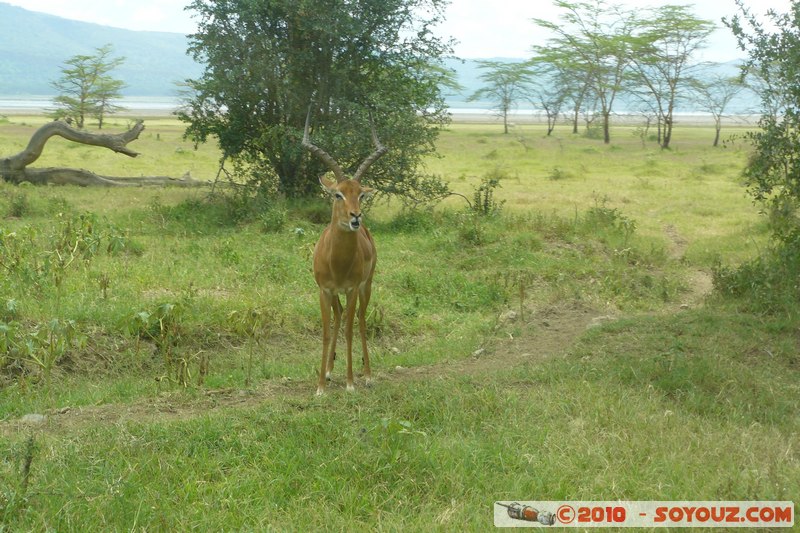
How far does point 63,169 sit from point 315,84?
19.9 ft

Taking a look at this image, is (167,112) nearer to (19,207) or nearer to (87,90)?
(87,90)

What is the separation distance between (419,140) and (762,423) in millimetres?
8832

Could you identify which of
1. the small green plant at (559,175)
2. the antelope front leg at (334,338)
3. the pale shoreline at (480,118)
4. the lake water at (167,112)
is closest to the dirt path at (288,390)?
the antelope front leg at (334,338)

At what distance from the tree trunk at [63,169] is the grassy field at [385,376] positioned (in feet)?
7.15

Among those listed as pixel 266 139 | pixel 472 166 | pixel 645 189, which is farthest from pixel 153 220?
pixel 472 166

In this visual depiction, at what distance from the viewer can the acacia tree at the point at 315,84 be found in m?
13.0

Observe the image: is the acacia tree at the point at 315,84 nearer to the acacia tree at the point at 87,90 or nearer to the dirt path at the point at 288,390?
the dirt path at the point at 288,390

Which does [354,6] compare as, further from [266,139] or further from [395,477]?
[395,477]

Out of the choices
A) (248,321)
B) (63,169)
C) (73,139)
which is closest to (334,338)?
(248,321)

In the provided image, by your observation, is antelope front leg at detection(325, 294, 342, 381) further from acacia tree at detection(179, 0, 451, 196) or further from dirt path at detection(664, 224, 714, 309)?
acacia tree at detection(179, 0, 451, 196)

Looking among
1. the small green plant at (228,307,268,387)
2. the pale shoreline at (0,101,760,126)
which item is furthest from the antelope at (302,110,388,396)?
the pale shoreline at (0,101,760,126)

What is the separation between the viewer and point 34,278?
8.27 m

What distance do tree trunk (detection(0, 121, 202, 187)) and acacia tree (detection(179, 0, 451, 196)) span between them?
1.74 m

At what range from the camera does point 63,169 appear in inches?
653
